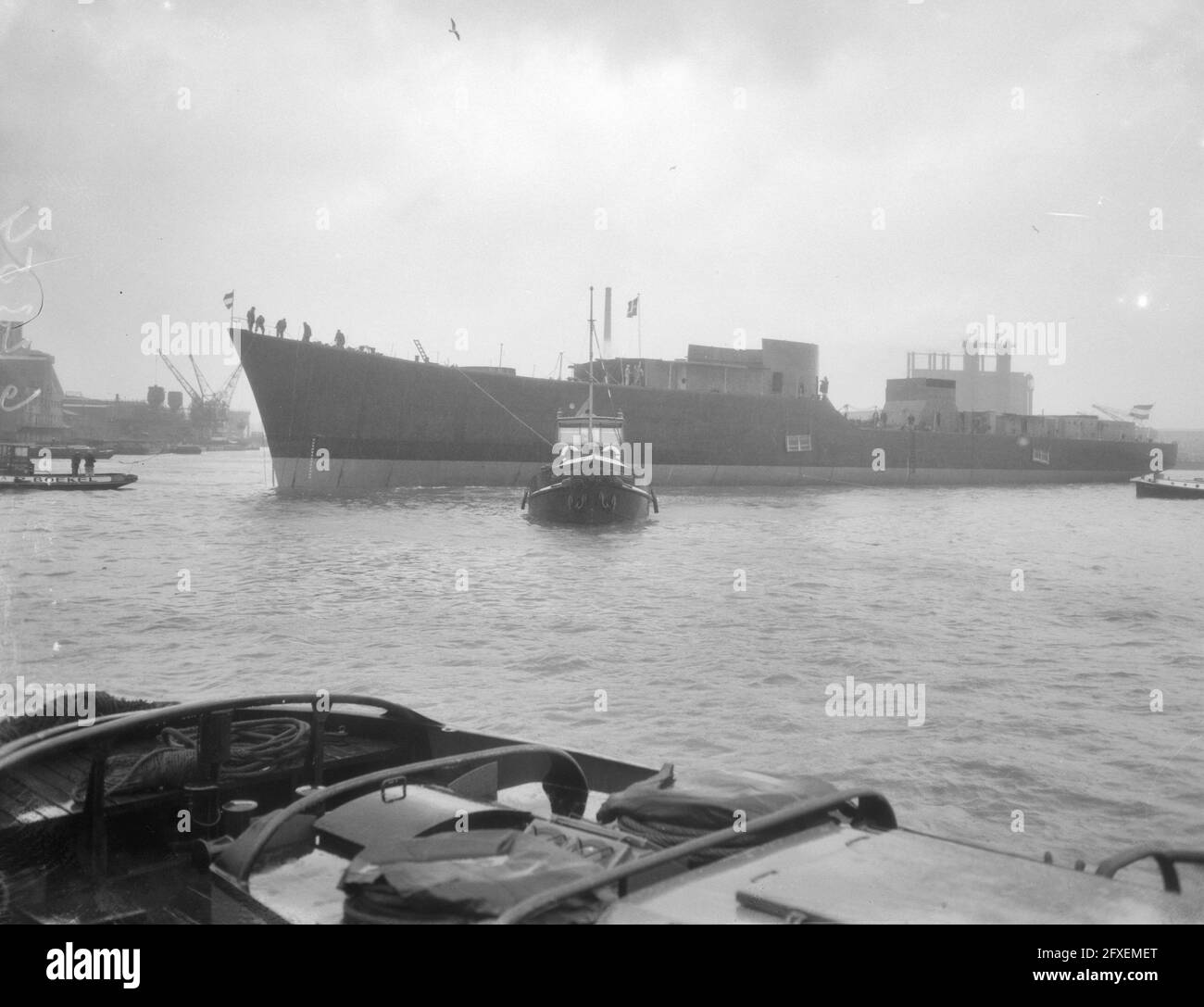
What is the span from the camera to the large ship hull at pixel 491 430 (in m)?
43.6

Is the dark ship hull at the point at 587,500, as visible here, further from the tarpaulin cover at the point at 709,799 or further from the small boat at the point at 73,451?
the small boat at the point at 73,451

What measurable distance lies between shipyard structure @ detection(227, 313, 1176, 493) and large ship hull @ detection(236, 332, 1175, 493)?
6 centimetres

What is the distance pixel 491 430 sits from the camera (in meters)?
47.9

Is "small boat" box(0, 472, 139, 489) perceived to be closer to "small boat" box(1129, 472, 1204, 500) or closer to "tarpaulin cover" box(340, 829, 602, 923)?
"tarpaulin cover" box(340, 829, 602, 923)

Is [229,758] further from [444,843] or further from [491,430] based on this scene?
[491,430]

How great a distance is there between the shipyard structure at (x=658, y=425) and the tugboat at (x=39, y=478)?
10.6m

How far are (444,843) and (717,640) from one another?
11503mm

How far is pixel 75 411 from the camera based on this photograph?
14162 cm

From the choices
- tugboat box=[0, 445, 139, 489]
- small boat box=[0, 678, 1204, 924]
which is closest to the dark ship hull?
small boat box=[0, 678, 1204, 924]

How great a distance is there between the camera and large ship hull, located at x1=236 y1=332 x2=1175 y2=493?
4356 centimetres

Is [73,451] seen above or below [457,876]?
above

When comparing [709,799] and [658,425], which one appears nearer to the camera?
[709,799]

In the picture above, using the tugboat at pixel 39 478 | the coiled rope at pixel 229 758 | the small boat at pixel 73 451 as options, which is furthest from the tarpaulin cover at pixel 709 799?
the small boat at pixel 73 451

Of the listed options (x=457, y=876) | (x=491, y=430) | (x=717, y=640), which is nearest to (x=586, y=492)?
(x=717, y=640)
